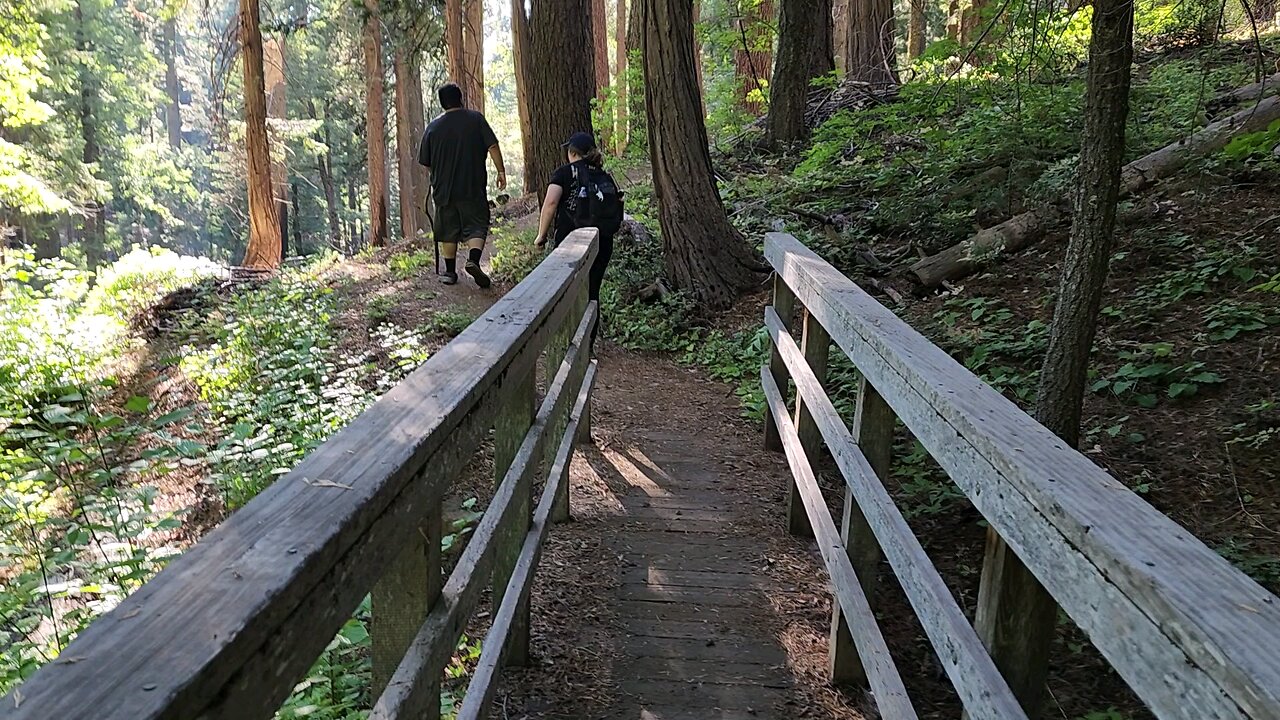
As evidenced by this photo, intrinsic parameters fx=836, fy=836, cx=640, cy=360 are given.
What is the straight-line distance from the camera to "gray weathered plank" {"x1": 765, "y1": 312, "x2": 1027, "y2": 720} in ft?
5.26

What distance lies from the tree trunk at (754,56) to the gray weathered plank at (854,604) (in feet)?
32.5

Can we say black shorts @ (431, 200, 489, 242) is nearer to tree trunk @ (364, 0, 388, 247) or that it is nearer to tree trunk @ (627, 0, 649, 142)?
tree trunk @ (627, 0, 649, 142)

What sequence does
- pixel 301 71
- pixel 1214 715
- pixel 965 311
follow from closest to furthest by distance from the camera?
1. pixel 1214 715
2. pixel 965 311
3. pixel 301 71

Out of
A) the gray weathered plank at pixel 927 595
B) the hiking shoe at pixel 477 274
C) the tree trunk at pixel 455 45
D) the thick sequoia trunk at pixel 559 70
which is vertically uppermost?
the tree trunk at pixel 455 45

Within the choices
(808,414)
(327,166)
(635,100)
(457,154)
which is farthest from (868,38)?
(327,166)

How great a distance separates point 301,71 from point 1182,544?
39.7m

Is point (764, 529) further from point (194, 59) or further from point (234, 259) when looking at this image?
point (194, 59)

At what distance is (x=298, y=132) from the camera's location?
2655 cm

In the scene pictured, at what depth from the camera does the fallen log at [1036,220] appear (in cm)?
743

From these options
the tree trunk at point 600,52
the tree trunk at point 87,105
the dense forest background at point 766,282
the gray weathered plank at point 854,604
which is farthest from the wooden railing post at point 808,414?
the tree trunk at point 87,105

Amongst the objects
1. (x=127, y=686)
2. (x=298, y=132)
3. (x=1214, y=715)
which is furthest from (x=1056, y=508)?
(x=298, y=132)

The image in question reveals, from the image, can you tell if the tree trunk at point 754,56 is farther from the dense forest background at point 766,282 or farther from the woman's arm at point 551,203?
the woman's arm at point 551,203

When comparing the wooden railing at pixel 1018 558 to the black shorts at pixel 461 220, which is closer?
the wooden railing at pixel 1018 558

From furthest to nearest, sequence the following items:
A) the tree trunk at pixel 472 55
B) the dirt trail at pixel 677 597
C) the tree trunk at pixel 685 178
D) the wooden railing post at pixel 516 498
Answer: the tree trunk at pixel 472 55 < the tree trunk at pixel 685 178 < the dirt trail at pixel 677 597 < the wooden railing post at pixel 516 498
